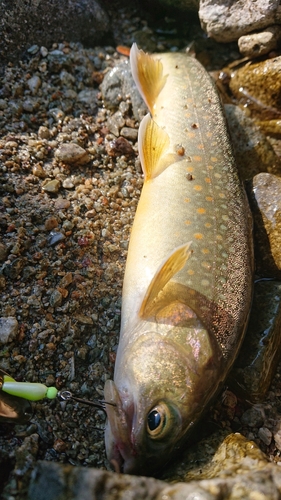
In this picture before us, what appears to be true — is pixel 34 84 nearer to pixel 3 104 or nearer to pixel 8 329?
pixel 3 104

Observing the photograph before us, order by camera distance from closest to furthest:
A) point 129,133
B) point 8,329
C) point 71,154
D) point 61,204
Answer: point 8,329 → point 61,204 → point 71,154 → point 129,133

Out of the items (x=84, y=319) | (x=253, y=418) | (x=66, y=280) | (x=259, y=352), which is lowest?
(x=253, y=418)

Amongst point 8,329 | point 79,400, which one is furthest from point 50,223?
point 79,400

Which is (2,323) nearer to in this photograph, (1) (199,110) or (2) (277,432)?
(2) (277,432)

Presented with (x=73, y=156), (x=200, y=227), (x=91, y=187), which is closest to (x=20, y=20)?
(x=73, y=156)

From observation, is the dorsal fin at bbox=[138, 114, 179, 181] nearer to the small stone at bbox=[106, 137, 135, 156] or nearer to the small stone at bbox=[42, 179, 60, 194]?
the small stone at bbox=[106, 137, 135, 156]

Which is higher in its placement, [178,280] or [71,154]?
[71,154]

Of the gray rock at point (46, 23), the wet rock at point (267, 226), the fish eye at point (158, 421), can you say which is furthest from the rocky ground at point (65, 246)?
the wet rock at point (267, 226)

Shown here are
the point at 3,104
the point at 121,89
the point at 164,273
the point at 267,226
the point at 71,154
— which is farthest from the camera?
the point at 121,89
